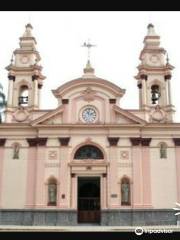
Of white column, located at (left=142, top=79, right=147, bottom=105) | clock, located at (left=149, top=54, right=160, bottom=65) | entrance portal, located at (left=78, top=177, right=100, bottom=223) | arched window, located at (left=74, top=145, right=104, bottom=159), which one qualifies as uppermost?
clock, located at (left=149, top=54, right=160, bottom=65)

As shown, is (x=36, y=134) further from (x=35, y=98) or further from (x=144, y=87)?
(x=144, y=87)

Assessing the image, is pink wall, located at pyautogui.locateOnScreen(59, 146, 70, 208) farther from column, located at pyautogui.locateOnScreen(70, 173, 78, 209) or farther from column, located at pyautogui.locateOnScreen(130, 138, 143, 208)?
column, located at pyautogui.locateOnScreen(130, 138, 143, 208)

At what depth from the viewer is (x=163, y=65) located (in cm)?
3456

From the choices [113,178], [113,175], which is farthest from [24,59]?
[113,178]

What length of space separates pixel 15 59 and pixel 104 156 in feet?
38.7

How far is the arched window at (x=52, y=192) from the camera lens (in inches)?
1197

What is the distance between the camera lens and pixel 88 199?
31.0m

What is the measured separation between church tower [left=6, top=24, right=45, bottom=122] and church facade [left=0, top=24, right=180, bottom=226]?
205 mm

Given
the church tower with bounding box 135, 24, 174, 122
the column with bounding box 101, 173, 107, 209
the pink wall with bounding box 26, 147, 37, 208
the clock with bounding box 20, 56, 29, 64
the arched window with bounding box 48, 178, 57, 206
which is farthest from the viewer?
the clock with bounding box 20, 56, 29, 64

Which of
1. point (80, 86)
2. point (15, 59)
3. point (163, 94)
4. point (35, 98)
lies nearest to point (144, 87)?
point (163, 94)

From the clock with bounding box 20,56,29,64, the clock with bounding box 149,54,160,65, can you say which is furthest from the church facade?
the clock with bounding box 20,56,29,64

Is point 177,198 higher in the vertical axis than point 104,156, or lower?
lower

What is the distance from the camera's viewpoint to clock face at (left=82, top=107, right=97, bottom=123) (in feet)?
105

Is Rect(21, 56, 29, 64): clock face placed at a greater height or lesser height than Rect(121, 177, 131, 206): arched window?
greater
